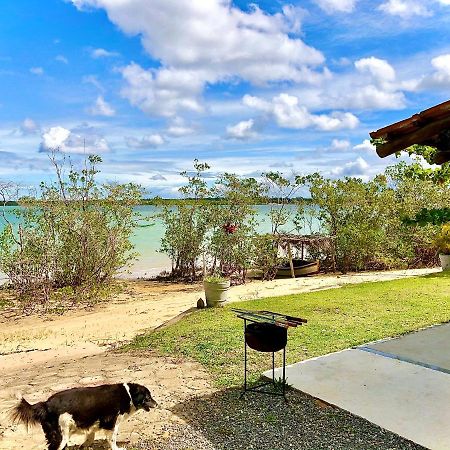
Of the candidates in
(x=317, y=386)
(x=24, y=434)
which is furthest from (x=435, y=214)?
(x=24, y=434)

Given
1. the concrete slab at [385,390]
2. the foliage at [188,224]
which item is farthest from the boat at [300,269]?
the concrete slab at [385,390]

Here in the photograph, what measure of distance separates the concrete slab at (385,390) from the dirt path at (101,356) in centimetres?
106

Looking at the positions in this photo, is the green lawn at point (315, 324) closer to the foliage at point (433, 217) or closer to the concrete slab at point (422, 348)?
the concrete slab at point (422, 348)

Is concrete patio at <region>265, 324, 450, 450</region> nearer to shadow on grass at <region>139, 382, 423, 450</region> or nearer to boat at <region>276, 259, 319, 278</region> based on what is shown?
shadow on grass at <region>139, 382, 423, 450</region>

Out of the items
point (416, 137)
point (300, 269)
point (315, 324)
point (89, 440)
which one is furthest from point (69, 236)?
point (416, 137)

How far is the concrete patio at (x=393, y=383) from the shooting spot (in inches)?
136

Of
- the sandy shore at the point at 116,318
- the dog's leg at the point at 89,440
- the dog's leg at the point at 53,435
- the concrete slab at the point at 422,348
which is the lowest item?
the sandy shore at the point at 116,318

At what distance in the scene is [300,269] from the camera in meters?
13.8

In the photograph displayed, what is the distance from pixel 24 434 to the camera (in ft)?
11.4

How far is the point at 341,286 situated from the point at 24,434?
26.0 ft

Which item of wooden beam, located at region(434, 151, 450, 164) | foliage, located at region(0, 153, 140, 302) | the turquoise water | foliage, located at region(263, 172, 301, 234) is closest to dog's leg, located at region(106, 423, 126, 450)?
wooden beam, located at region(434, 151, 450, 164)

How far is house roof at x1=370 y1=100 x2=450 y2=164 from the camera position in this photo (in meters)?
3.26

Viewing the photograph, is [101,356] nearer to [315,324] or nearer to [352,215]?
[315,324]

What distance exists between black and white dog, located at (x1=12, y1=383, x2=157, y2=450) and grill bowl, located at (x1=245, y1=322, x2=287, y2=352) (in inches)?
40.9
